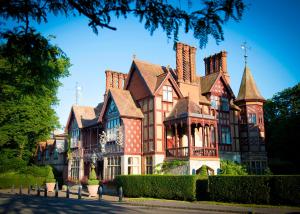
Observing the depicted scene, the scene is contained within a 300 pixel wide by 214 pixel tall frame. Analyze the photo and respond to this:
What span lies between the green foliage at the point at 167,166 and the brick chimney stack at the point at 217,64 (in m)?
14.4

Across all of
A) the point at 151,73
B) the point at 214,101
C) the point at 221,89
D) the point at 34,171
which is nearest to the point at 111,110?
the point at 151,73

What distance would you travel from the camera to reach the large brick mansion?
30.5 metres

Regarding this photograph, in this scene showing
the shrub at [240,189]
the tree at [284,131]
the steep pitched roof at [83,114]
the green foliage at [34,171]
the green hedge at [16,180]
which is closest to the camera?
the shrub at [240,189]

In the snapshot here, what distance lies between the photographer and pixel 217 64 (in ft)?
130

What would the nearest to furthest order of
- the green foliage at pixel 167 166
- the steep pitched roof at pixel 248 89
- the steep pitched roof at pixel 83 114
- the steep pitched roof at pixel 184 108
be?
the green foliage at pixel 167 166 < the steep pitched roof at pixel 184 108 < the steep pitched roof at pixel 248 89 < the steep pitched roof at pixel 83 114

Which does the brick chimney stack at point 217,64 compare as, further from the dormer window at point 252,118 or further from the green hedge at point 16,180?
the green hedge at point 16,180

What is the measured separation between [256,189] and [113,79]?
2604 cm

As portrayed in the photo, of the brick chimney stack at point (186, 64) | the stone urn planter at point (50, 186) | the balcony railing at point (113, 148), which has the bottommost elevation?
the stone urn planter at point (50, 186)

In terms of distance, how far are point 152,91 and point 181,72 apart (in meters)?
4.56

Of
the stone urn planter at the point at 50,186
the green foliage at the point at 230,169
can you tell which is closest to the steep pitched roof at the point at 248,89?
the green foliage at the point at 230,169

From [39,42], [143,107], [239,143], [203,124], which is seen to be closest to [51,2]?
[39,42]

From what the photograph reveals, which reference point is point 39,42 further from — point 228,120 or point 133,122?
point 228,120

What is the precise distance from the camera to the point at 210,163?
95.1 feet

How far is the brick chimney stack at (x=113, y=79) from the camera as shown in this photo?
41.4 meters
